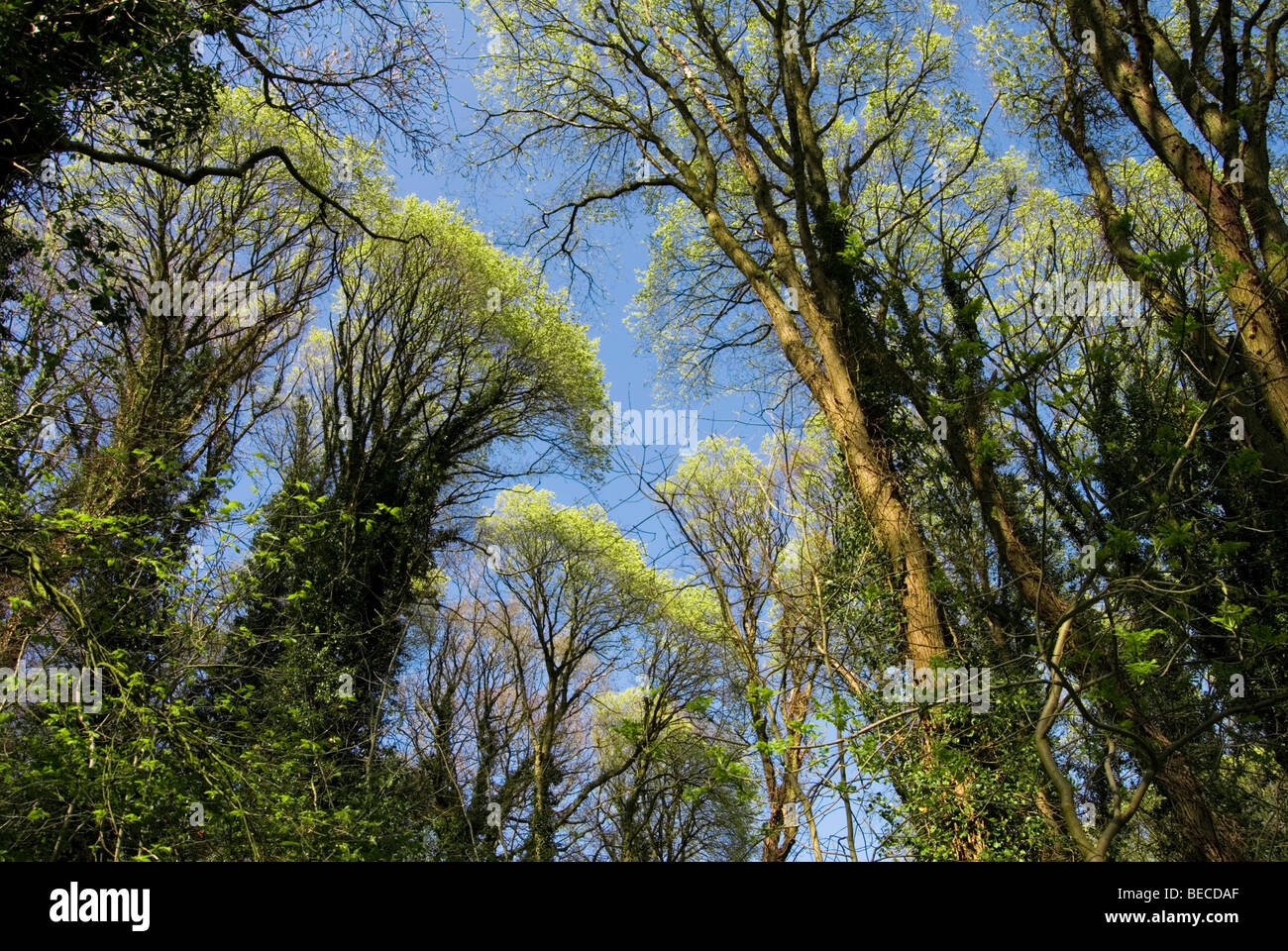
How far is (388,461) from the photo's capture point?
39.4 feet

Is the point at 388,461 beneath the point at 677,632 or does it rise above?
above

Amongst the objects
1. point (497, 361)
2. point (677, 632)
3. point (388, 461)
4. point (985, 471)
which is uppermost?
point (497, 361)

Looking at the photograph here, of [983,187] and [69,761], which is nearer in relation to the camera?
[69,761]

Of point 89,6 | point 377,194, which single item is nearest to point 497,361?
point 377,194

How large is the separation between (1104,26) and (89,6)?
9351 mm

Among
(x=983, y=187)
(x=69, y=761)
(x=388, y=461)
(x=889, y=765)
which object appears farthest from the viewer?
(x=983, y=187)

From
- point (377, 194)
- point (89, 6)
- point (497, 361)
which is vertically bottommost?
point (89, 6)

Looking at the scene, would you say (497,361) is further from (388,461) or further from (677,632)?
(677,632)
